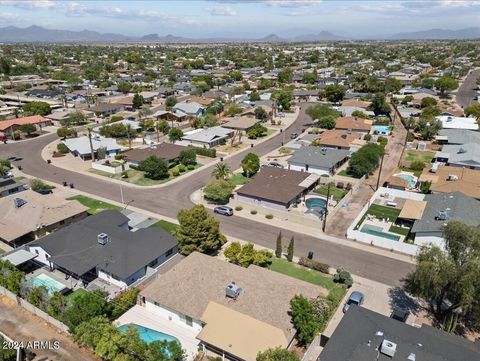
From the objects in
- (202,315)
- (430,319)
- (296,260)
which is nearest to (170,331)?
(202,315)

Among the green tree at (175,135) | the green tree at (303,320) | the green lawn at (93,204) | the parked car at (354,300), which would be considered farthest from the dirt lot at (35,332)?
the green tree at (175,135)

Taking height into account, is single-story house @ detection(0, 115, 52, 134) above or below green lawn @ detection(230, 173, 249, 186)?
above

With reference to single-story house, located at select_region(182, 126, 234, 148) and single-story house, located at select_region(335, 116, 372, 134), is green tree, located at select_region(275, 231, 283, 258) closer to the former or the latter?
single-story house, located at select_region(182, 126, 234, 148)

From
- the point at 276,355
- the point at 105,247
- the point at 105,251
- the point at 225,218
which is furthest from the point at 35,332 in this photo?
the point at 225,218

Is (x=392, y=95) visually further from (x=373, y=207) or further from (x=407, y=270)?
(x=407, y=270)

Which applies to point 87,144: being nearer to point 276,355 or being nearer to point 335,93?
point 276,355

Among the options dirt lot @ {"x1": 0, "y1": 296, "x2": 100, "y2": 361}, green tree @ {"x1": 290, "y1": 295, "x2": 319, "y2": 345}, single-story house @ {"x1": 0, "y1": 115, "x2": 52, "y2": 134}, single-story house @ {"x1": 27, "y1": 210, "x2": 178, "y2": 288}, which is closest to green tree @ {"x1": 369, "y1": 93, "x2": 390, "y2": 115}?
single-story house @ {"x1": 27, "y1": 210, "x2": 178, "y2": 288}

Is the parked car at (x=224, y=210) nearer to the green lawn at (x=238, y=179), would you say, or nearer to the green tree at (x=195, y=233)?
the green lawn at (x=238, y=179)
